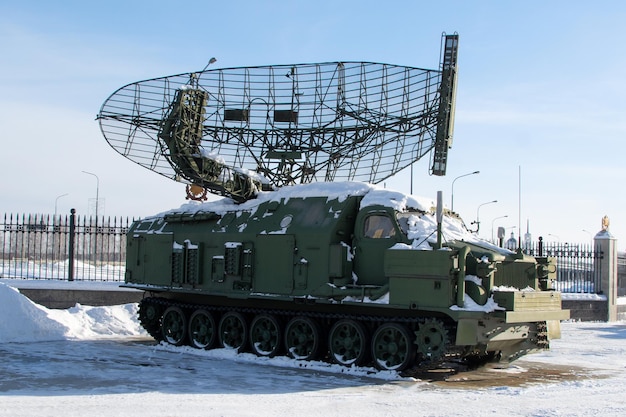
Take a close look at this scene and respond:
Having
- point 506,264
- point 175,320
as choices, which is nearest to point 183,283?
point 175,320

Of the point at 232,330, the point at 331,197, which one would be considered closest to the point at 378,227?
the point at 331,197

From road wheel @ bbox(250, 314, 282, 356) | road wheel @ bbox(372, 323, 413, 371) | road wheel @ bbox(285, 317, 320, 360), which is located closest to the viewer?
road wheel @ bbox(372, 323, 413, 371)

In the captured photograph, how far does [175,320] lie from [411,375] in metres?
6.65

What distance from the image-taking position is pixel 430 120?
17.6m

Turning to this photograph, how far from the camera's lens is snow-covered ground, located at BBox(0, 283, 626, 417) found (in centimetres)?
1070

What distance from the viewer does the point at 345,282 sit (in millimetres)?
14773

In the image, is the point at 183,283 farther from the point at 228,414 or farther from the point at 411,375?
the point at 228,414

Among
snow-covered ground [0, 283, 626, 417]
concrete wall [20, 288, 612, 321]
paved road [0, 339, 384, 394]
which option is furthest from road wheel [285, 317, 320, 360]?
concrete wall [20, 288, 612, 321]

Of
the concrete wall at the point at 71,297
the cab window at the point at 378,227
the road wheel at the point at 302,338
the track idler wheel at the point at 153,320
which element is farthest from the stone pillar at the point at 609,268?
the track idler wheel at the point at 153,320

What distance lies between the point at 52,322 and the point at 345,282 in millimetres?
7981

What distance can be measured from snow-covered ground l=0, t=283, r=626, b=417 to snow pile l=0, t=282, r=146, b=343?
3 cm

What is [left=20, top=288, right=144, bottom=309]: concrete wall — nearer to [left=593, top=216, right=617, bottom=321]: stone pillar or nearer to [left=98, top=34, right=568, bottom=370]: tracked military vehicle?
[left=98, top=34, right=568, bottom=370]: tracked military vehicle

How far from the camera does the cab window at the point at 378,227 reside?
14.7m

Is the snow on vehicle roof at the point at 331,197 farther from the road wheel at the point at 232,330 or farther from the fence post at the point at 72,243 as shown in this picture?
the fence post at the point at 72,243
